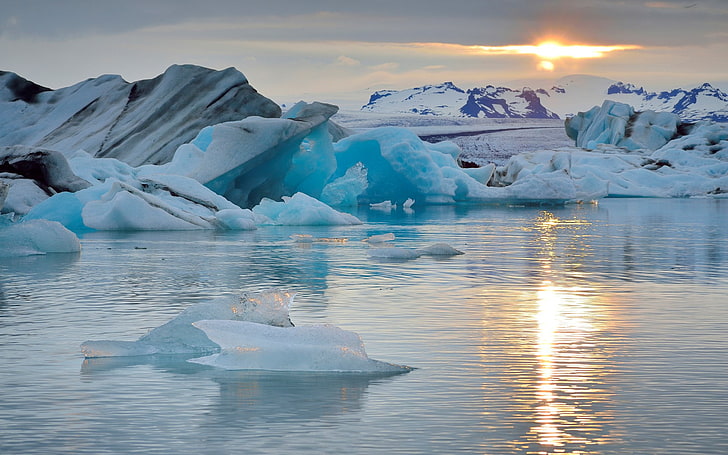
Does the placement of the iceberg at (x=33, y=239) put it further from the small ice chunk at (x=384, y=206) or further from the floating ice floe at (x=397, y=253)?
the small ice chunk at (x=384, y=206)

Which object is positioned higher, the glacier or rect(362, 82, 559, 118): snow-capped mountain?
rect(362, 82, 559, 118): snow-capped mountain

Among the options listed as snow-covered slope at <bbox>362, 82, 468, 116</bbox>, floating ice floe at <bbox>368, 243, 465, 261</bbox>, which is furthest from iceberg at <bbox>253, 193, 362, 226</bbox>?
snow-covered slope at <bbox>362, 82, 468, 116</bbox>

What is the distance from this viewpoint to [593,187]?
30375mm

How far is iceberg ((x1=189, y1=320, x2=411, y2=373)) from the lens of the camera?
191 inches

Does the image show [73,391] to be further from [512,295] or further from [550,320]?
[512,295]

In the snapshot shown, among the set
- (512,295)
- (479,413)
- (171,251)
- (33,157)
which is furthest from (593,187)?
(479,413)

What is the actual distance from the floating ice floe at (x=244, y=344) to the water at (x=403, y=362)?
88mm

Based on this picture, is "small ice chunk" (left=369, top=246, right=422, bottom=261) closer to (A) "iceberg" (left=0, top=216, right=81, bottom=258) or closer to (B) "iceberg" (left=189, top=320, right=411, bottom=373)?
(A) "iceberg" (left=0, top=216, right=81, bottom=258)

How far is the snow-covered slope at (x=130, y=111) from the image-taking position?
2803 cm

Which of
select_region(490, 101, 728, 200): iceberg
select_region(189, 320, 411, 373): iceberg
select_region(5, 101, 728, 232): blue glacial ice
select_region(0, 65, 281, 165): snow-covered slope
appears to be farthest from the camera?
select_region(490, 101, 728, 200): iceberg

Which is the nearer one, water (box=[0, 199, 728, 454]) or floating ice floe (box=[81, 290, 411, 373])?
water (box=[0, 199, 728, 454])

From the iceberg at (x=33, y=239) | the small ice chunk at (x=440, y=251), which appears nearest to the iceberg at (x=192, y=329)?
the small ice chunk at (x=440, y=251)

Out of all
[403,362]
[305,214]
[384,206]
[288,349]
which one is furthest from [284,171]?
[288,349]

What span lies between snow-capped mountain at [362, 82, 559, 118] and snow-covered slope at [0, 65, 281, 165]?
435ft
